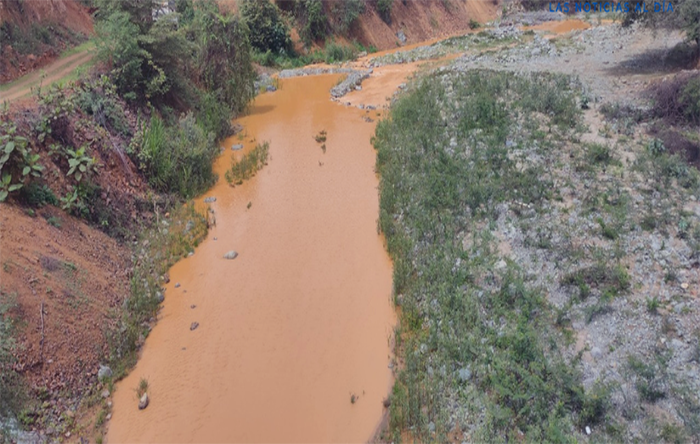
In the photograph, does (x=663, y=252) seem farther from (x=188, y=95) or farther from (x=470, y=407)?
(x=188, y=95)

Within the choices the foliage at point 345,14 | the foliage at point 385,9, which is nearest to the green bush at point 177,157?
the foliage at point 345,14

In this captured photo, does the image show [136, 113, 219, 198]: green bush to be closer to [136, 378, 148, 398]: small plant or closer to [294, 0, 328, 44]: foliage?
[136, 378, 148, 398]: small plant

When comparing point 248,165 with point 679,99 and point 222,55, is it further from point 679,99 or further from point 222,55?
point 679,99

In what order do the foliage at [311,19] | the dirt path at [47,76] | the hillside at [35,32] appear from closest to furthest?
the dirt path at [47,76] → the hillside at [35,32] → the foliage at [311,19]

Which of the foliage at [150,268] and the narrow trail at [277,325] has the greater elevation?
the foliage at [150,268]

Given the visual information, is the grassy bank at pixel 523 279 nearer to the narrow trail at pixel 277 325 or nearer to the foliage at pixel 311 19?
the narrow trail at pixel 277 325

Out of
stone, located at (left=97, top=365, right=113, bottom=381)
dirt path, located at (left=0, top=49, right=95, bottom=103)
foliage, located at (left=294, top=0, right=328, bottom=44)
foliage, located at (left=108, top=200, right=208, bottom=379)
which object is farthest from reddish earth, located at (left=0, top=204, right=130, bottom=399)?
foliage, located at (left=294, top=0, right=328, bottom=44)

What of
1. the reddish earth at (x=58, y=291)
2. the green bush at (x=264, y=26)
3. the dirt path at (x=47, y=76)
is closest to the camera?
the reddish earth at (x=58, y=291)
